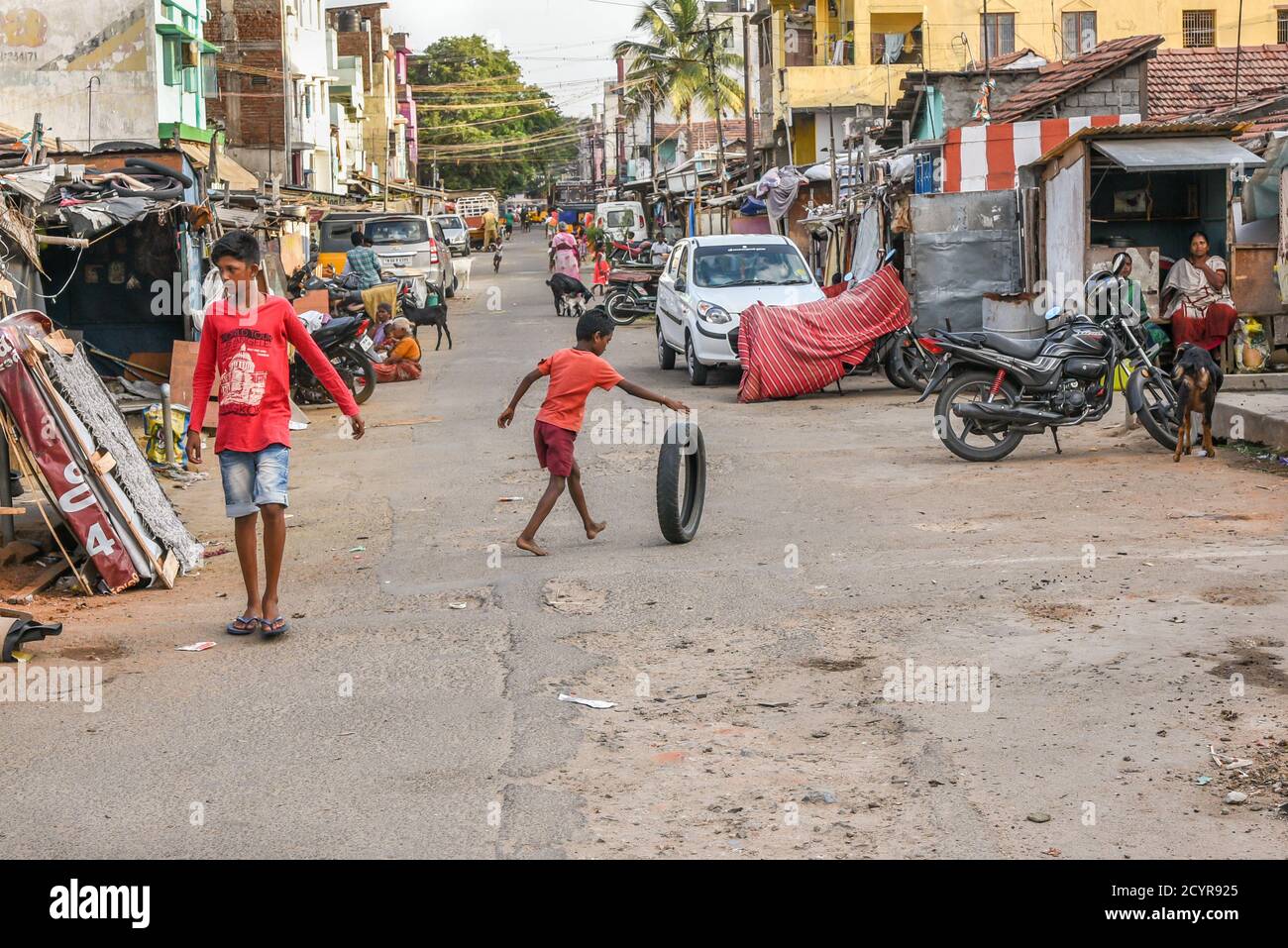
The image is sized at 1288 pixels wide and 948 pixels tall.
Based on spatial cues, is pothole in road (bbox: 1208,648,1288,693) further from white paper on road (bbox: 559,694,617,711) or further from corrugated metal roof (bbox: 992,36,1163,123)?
corrugated metal roof (bbox: 992,36,1163,123)

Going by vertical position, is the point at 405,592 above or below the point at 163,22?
below

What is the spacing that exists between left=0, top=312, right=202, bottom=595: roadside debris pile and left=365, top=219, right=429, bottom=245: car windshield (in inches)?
901

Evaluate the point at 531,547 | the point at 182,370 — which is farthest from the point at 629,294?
the point at 531,547

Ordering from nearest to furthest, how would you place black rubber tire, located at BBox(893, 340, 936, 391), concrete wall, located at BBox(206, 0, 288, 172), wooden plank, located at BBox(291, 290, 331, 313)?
black rubber tire, located at BBox(893, 340, 936, 391) → wooden plank, located at BBox(291, 290, 331, 313) → concrete wall, located at BBox(206, 0, 288, 172)

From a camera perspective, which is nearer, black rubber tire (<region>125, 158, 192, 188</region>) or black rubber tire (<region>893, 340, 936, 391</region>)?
black rubber tire (<region>125, 158, 192, 188</region>)

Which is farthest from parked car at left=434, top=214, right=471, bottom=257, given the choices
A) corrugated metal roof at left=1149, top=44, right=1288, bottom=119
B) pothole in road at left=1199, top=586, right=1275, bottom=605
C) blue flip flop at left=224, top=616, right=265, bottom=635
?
pothole in road at left=1199, top=586, right=1275, bottom=605

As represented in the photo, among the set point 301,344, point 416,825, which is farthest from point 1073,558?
point 416,825

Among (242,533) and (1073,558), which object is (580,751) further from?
(1073,558)

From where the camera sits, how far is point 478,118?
99.9 m

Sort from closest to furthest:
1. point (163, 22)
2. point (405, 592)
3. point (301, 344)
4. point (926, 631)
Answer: point (926, 631) < point (301, 344) < point (405, 592) < point (163, 22)

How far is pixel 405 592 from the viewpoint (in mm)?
8219

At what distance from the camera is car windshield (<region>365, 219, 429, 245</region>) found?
31391 mm

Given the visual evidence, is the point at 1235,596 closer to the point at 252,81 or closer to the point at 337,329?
the point at 337,329

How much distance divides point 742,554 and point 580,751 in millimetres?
3635
